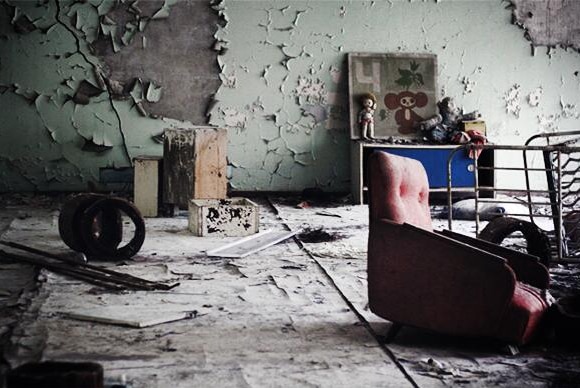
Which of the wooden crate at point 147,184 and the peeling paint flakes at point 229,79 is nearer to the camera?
the wooden crate at point 147,184

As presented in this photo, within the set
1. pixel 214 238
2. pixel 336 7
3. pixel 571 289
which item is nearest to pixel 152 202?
pixel 214 238

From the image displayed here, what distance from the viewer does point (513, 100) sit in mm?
9398

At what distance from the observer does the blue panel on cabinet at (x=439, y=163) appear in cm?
849

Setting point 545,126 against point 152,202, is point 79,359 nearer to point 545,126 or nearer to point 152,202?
point 152,202

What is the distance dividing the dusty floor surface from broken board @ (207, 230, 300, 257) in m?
0.13

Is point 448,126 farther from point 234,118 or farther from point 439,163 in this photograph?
point 234,118

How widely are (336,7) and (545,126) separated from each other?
289 centimetres

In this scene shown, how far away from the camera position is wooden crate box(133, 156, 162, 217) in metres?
7.48

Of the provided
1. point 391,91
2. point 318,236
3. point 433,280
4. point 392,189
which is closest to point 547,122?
point 391,91

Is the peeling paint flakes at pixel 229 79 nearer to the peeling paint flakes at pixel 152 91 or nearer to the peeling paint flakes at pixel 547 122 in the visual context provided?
the peeling paint flakes at pixel 152 91

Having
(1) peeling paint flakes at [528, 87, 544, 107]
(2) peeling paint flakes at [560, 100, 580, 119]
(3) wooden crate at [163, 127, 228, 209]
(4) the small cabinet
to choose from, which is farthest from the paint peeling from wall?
(3) wooden crate at [163, 127, 228, 209]

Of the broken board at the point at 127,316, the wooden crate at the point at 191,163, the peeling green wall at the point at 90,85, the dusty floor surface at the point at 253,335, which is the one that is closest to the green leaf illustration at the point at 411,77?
the peeling green wall at the point at 90,85

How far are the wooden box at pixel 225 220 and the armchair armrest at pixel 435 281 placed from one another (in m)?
2.88

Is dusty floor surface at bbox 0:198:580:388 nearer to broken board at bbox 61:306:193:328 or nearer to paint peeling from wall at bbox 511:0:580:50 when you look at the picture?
broken board at bbox 61:306:193:328
